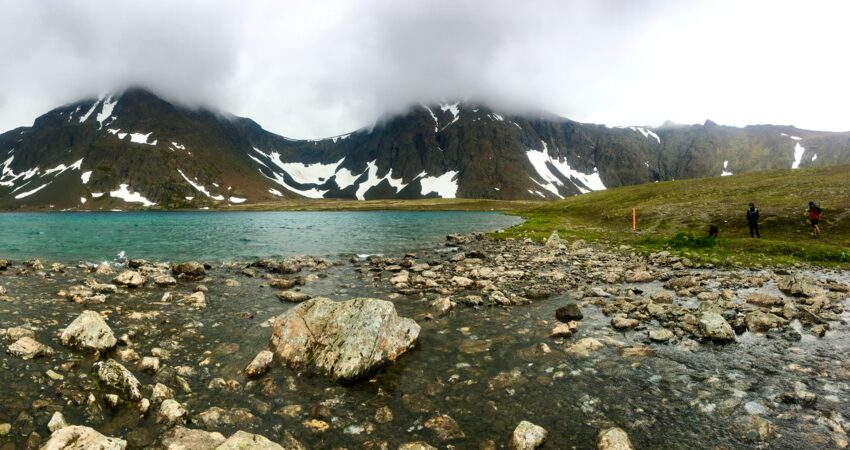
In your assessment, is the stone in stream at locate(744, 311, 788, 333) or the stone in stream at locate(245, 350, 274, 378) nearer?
the stone in stream at locate(245, 350, 274, 378)

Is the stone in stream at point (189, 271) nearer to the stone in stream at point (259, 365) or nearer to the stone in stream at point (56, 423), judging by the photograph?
the stone in stream at point (259, 365)

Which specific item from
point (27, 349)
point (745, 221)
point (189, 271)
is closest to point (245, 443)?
point (27, 349)

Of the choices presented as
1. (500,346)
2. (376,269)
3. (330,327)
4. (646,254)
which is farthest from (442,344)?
(646,254)

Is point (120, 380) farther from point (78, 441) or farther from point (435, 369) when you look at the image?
point (435, 369)

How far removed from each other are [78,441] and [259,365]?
4.38 meters

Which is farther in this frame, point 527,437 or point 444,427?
point 444,427

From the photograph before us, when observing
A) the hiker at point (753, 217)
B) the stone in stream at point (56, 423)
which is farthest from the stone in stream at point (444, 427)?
the hiker at point (753, 217)

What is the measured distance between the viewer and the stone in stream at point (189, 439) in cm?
741

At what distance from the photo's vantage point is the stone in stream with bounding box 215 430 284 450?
21.6ft

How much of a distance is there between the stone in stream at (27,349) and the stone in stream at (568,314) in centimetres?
1604

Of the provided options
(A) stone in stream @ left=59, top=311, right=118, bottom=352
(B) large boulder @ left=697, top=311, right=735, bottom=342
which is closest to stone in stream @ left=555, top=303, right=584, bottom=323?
(B) large boulder @ left=697, top=311, right=735, bottom=342

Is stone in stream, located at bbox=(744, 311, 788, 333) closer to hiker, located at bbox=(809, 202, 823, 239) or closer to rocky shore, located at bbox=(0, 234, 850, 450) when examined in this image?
rocky shore, located at bbox=(0, 234, 850, 450)

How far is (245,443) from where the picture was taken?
665 centimetres

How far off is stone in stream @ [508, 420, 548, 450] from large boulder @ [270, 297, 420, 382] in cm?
437
